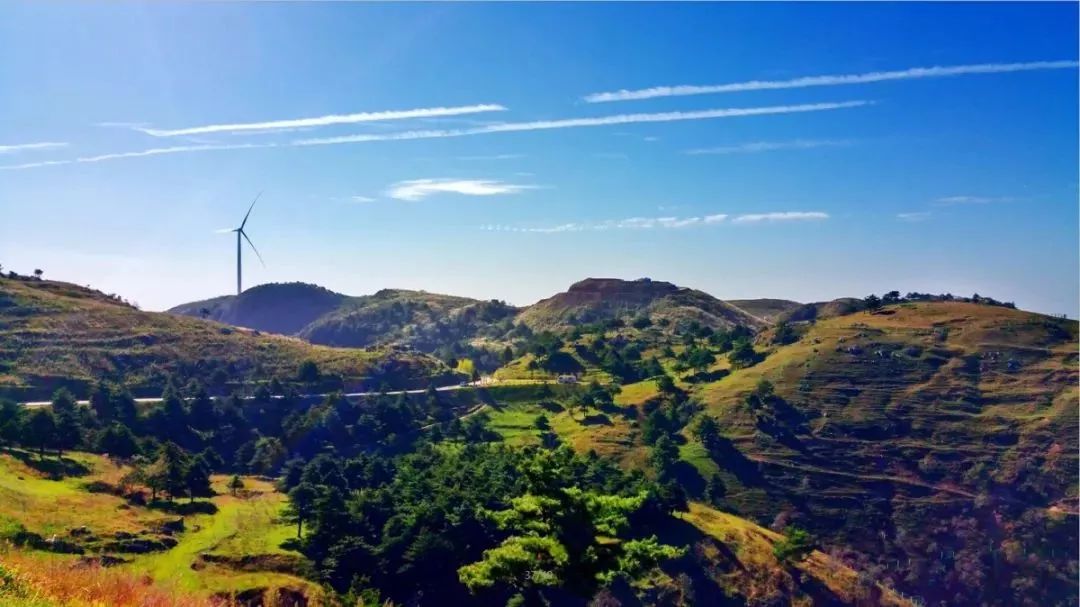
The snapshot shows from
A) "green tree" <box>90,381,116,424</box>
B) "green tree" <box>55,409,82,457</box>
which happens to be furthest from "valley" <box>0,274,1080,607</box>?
"green tree" <box>55,409,82,457</box>

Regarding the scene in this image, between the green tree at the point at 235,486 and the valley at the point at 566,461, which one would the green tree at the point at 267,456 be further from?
the green tree at the point at 235,486

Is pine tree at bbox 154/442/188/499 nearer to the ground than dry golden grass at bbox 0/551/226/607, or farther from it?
nearer to the ground

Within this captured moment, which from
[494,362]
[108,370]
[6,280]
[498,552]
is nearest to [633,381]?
[494,362]

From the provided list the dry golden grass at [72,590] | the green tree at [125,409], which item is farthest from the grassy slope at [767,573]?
the green tree at [125,409]

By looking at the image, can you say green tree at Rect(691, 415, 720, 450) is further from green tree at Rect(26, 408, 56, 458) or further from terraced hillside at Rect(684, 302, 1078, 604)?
green tree at Rect(26, 408, 56, 458)

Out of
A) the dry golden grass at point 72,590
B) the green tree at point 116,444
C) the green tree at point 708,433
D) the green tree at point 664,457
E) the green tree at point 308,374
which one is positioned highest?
the green tree at point 308,374

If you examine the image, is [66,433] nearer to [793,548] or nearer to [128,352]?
[128,352]
